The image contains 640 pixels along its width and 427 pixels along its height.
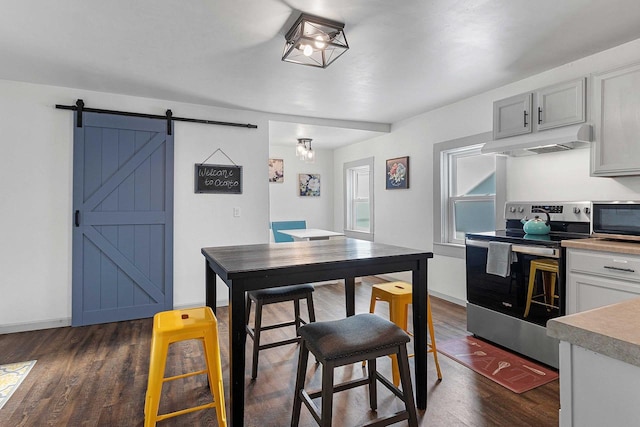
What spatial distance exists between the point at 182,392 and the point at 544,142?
10.6 feet

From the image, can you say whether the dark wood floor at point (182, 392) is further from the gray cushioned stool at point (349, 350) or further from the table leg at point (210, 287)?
the table leg at point (210, 287)

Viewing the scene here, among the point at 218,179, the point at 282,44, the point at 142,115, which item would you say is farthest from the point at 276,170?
the point at 282,44

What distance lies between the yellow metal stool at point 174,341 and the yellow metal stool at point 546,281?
229 cm

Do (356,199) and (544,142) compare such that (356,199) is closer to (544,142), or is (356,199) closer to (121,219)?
(544,142)

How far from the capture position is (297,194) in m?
6.50

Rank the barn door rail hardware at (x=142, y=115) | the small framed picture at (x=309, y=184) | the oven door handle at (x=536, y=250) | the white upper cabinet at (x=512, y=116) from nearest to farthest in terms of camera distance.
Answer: the oven door handle at (x=536, y=250), the white upper cabinet at (x=512, y=116), the barn door rail hardware at (x=142, y=115), the small framed picture at (x=309, y=184)

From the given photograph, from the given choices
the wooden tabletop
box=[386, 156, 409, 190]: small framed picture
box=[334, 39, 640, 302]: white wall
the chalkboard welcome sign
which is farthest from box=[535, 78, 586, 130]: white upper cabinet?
the chalkboard welcome sign

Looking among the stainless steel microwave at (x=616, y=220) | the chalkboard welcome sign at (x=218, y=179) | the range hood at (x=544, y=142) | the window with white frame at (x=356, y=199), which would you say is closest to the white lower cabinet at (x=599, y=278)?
the stainless steel microwave at (x=616, y=220)

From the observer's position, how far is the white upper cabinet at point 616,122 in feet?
7.66

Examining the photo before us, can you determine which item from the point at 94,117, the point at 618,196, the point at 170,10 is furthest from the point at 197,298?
the point at 618,196

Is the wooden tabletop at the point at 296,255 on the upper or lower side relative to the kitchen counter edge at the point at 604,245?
lower

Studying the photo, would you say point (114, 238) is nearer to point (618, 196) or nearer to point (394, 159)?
point (394, 159)

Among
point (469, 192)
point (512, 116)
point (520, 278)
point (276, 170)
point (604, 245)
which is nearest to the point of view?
point (604, 245)

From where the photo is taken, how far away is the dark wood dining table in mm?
1566
